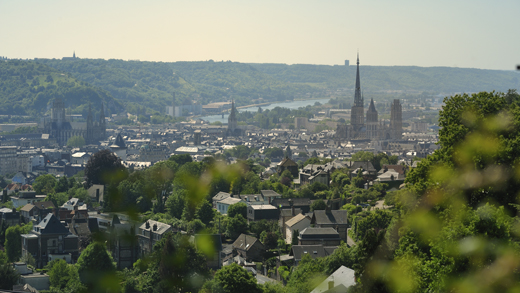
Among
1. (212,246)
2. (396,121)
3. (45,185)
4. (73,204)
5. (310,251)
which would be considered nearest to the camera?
(310,251)

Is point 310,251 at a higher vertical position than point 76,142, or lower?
higher

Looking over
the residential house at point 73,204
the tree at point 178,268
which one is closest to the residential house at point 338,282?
the tree at point 178,268

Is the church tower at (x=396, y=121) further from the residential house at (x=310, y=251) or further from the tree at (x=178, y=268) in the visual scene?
the tree at (x=178, y=268)

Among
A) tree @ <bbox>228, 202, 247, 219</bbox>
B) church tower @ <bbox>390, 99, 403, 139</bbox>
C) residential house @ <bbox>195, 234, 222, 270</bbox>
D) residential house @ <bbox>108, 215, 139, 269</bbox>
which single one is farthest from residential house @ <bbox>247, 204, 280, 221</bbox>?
church tower @ <bbox>390, 99, 403, 139</bbox>

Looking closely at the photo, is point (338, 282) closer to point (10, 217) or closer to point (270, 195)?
point (270, 195)

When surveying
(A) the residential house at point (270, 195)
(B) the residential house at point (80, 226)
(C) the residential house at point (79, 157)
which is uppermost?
(A) the residential house at point (270, 195)

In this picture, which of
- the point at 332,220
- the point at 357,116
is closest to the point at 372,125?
the point at 357,116

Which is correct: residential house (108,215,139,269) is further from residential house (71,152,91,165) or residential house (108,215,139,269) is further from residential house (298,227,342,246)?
residential house (71,152,91,165)

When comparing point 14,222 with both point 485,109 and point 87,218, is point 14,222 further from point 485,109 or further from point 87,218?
point 485,109
